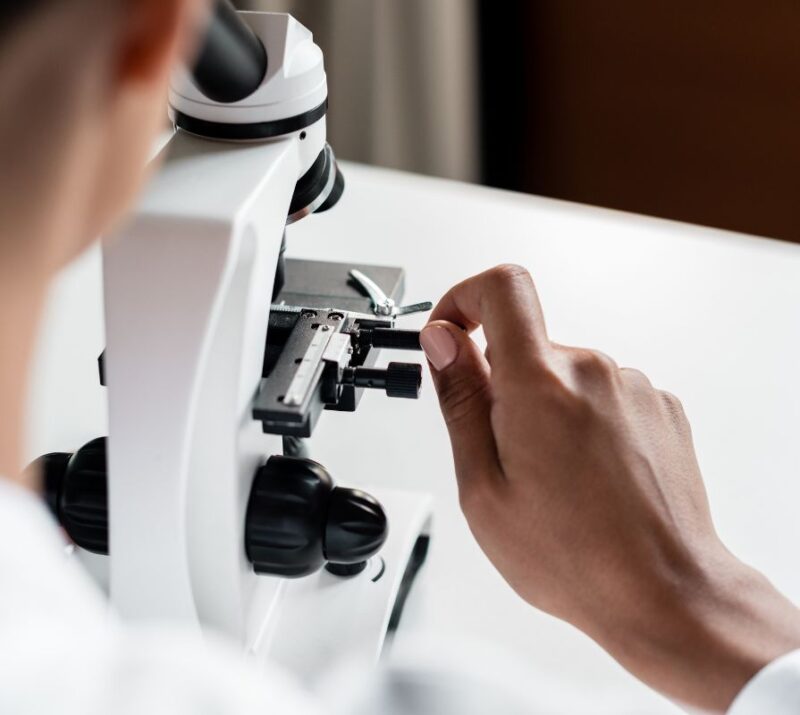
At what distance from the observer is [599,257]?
1.21m

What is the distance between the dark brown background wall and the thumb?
1.43 meters

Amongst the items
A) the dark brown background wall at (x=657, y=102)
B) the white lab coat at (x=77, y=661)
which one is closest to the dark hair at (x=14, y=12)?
the white lab coat at (x=77, y=661)

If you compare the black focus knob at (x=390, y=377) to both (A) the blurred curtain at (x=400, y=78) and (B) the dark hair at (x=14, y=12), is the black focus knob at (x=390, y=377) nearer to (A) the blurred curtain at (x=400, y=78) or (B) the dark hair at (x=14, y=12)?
(B) the dark hair at (x=14, y=12)

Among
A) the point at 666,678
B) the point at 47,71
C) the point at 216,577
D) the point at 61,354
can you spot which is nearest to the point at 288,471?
the point at 216,577

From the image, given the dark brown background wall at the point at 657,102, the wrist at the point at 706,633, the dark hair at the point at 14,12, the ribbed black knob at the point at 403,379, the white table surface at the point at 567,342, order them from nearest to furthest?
the dark hair at the point at 14,12, the wrist at the point at 706,633, the ribbed black knob at the point at 403,379, the white table surface at the point at 567,342, the dark brown background wall at the point at 657,102

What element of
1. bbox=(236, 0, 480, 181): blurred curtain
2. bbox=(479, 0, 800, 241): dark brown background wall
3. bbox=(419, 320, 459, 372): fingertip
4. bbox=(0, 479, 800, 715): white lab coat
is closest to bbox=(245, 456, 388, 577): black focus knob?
bbox=(419, 320, 459, 372): fingertip

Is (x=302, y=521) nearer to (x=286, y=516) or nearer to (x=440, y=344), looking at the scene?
(x=286, y=516)

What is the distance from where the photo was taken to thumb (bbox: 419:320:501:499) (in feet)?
2.11

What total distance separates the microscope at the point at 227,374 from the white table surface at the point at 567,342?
0.14 meters

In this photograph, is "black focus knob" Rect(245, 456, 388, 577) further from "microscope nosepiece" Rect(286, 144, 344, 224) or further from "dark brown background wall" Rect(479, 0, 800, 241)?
"dark brown background wall" Rect(479, 0, 800, 241)

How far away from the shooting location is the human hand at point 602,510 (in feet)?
1.88

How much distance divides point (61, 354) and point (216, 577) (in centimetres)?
51

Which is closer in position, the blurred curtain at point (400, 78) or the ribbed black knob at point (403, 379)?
the ribbed black knob at point (403, 379)

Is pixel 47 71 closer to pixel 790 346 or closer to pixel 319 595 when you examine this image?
pixel 319 595
